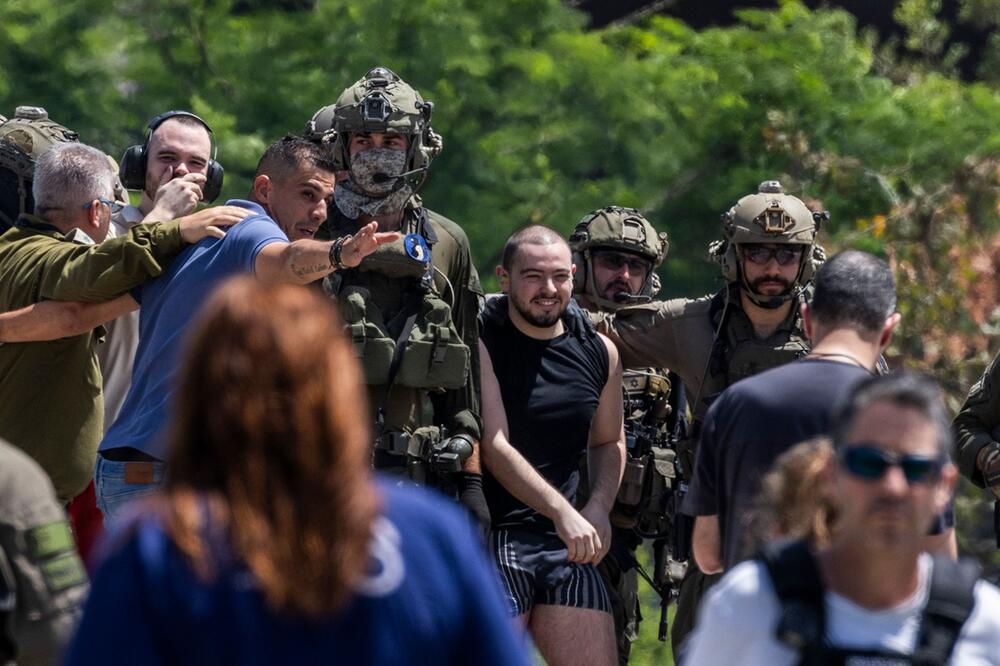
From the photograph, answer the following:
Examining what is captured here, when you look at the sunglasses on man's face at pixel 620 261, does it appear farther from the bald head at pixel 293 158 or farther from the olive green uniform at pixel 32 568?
the olive green uniform at pixel 32 568

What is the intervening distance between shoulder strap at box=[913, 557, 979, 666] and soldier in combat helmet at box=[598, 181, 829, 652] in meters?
3.35

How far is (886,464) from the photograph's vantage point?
10.4 ft

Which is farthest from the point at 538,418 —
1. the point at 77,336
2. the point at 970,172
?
the point at 970,172

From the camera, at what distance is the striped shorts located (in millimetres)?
6641

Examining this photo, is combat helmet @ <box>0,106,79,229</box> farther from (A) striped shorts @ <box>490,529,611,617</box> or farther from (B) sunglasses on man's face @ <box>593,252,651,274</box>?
(B) sunglasses on man's face @ <box>593,252,651,274</box>

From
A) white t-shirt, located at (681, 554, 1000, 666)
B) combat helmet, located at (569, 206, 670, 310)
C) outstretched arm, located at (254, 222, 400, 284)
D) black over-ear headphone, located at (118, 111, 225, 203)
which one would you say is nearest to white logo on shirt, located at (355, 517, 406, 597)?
white t-shirt, located at (681, 554, 1000, 666)

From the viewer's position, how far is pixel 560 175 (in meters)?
14.2

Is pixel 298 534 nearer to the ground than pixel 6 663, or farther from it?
farther from it

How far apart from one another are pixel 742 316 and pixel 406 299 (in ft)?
4.43

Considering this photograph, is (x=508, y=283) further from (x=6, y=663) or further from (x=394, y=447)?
(x=6, y=663)

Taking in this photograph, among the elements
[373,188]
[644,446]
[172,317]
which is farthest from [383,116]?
[644,446]

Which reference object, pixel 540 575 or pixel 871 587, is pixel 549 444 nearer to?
pixel 540 575

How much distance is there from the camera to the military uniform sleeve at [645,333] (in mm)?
6973

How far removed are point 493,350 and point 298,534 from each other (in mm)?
4349
